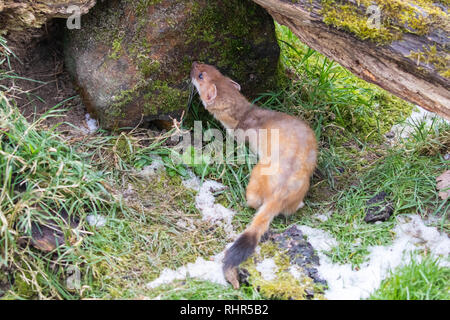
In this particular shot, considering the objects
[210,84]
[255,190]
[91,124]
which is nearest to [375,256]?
[255,190]

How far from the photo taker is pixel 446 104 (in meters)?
3.78

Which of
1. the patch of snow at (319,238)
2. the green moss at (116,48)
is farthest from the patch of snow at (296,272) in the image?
the green moss at (116,48)

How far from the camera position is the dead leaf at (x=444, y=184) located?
4254 mm

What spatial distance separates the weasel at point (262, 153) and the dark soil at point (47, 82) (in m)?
1.16

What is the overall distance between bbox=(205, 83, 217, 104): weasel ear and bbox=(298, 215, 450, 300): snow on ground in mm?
1446

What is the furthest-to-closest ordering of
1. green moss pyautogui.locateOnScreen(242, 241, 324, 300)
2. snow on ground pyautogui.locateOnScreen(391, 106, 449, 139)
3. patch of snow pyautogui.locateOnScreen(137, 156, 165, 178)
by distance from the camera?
snow on ground pyautogui.locateOnScreen(391, 106, 449, 139) < patch of snow pyautogui.locateOnScreen(137, 156, 165, 178) < green moss pyautogui.locateOnScreen(242, 241, 324, 300)

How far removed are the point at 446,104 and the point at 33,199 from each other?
301 centimetres

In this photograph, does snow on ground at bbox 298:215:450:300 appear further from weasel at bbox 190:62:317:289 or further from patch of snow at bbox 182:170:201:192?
patch of snow at bbox 182:170:201:192

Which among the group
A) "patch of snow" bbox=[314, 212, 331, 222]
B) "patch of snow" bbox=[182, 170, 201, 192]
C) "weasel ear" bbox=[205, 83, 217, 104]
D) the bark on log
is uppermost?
the bark on log

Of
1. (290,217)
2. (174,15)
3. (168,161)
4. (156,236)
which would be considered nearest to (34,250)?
(156,236)

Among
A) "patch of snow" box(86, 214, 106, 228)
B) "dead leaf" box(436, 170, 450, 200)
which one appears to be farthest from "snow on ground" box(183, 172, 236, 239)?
"dead leaf" box(436, 170, 450, 200)

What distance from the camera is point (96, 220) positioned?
4039 mm

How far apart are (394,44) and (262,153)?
54.4 inches

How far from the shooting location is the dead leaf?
4.25m
